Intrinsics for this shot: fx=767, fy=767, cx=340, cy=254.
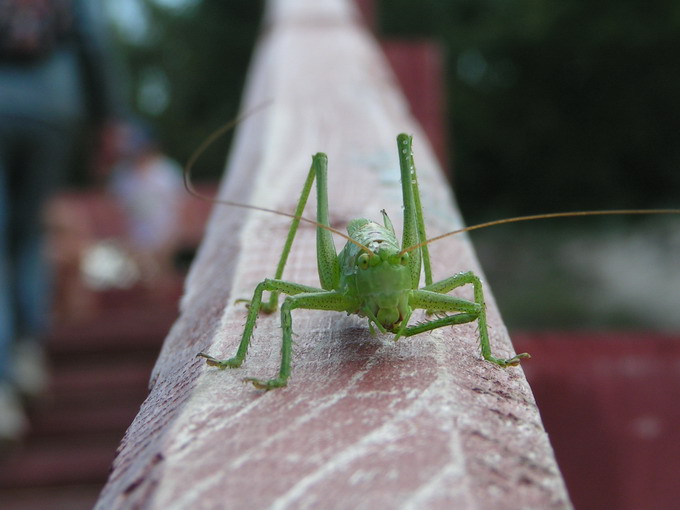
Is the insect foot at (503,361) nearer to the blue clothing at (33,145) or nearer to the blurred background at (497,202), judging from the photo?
the blurred background at (497,202)

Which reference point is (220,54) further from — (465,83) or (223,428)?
(223,428)

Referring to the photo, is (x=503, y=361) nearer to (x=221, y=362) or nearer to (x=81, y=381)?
(x=221, y=362)

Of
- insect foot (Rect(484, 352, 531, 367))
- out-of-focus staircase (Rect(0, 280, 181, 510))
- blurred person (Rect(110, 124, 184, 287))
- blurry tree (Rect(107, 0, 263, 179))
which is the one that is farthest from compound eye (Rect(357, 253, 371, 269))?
blurry tree (Rect(107, 0, 263, 179))

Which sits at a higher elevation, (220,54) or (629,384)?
(220,54)

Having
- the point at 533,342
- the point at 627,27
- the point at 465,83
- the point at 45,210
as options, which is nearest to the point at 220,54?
the point at 465,83

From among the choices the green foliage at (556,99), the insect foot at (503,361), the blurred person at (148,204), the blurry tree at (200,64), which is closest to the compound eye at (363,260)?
the insect foot at (503,361)
